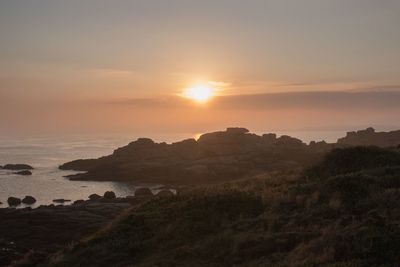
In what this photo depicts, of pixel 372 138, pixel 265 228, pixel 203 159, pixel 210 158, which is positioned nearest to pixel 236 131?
pixel 210 158

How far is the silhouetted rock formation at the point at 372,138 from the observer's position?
495ft

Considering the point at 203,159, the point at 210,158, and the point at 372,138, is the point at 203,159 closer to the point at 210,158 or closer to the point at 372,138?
the point at 210,158

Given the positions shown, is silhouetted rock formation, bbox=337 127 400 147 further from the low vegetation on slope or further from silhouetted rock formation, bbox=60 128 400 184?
the low vegetation on slope

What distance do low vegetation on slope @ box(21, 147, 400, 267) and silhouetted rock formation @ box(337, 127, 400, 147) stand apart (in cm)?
12606

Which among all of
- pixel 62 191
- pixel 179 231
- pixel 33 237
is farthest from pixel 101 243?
pixel 62 191

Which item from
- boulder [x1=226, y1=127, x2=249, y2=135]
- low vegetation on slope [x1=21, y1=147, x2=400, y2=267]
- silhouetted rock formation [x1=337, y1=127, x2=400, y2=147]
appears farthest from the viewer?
boulder [x1=226, y1=127, x2=249, y2=135]

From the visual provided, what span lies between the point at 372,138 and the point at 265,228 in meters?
156

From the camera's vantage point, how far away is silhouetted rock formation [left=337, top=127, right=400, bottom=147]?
15088 centimetres

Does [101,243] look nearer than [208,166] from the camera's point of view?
Yes

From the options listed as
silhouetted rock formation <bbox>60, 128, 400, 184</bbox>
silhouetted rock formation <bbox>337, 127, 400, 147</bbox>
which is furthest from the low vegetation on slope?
silhouetted rock formation <bbox>337, 127, 400, 147</bbox>

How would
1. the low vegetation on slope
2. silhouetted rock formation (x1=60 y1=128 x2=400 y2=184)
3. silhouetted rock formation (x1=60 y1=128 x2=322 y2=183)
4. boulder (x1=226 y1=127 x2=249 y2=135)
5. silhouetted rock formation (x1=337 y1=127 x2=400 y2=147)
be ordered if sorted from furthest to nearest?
1. boulder (x1=226 y1=127 x2=249 y2=135)
2. silhouetted rock formation (x1=337 y1=127 x2=400 y2=147)
3. silhouetted rock formation (x1=60 y1=128 x2=322 y2=183)
4. silhouetted rock formation (x1=60 y1=128 x2=400 y2=184)
5. the low vegetation on slope

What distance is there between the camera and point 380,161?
1270 inches

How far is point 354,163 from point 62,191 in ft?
308

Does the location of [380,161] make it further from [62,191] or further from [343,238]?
[62,191]
